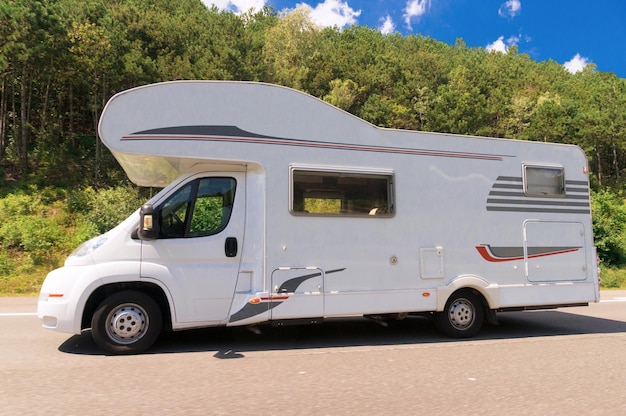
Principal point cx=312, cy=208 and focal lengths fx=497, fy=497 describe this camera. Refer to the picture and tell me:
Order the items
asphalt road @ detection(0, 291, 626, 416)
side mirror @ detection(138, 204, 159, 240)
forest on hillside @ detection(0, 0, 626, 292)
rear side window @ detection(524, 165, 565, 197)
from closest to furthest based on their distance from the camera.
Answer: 1. asphalt road @ detection(0, 291, 626, 416)
2. side mirror @ detection(138, 204, 159, 240)
3. rear side window @ detection(524, 165, 565, 197)
4. forest on hillside @ detection(0, 0, 626, 292)

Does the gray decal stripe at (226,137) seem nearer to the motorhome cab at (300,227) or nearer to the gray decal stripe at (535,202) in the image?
the motorhome cab at (300,227)

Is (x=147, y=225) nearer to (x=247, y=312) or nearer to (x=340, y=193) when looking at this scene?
(x=247, y=312)

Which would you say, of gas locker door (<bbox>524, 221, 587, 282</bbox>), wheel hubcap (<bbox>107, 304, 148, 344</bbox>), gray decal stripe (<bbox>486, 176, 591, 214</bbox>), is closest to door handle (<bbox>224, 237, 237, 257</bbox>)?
wheel hubcap (<bbox>107, 304, 148, 344</bbox>)

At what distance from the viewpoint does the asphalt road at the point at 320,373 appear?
4.33 metres

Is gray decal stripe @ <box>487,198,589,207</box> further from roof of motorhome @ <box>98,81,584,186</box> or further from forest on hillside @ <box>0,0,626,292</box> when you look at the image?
forest on hillside @ <box>0,0,626,292</box>

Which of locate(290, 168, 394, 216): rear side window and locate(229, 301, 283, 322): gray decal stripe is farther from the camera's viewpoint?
locate(290, 168, 394, 216): rear side window

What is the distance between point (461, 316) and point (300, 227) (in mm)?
2913

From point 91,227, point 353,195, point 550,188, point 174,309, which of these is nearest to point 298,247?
point 353,195

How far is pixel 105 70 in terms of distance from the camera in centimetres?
2455

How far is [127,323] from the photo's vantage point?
6125mm

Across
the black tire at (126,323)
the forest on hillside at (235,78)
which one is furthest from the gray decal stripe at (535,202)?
the forest on hillside at (235,78)

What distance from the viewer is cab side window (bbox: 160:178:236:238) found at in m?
6.35

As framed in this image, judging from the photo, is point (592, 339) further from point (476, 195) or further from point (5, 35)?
point (5, 35)

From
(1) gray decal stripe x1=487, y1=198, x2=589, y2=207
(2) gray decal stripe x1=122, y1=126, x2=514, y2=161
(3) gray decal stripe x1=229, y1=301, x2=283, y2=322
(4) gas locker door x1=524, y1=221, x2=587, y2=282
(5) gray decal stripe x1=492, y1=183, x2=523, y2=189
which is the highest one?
(2) gray decal stripe x1=122, y1=126, x2=514, y2=161
